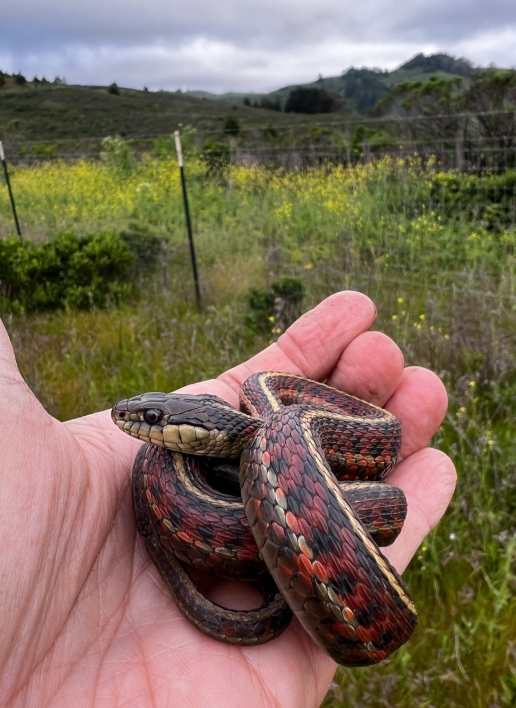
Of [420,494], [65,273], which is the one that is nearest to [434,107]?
[65,273]

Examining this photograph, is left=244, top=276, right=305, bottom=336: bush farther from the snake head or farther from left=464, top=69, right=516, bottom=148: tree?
left=464, top=69, right=516, bottom=148: tree

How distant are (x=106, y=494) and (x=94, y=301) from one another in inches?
179

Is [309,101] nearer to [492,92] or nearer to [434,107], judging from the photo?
[434,107]

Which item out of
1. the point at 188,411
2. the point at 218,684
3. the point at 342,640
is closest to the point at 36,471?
the point at 188,411

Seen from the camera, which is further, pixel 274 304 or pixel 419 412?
pixel 274 304

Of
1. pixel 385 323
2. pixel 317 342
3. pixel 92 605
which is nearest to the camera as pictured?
pixel 92 605

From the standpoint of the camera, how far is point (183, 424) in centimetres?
217

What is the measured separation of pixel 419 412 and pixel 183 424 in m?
1.34

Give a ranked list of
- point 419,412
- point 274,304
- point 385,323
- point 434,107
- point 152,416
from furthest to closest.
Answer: point 434,107
point 274,304
point 385,323
point 419,412
point 152,416

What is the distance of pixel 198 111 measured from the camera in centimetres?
3709

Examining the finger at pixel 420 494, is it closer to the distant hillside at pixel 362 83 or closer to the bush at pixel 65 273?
the bush at pixel 65 273

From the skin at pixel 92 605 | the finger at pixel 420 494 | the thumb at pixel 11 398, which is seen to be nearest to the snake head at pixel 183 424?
the skin at pixel 92 605

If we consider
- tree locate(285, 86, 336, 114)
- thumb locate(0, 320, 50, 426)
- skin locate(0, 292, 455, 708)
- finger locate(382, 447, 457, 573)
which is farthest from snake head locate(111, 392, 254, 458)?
tree locate(285, 86, 336, 114)

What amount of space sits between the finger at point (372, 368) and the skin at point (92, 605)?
0.87 m
